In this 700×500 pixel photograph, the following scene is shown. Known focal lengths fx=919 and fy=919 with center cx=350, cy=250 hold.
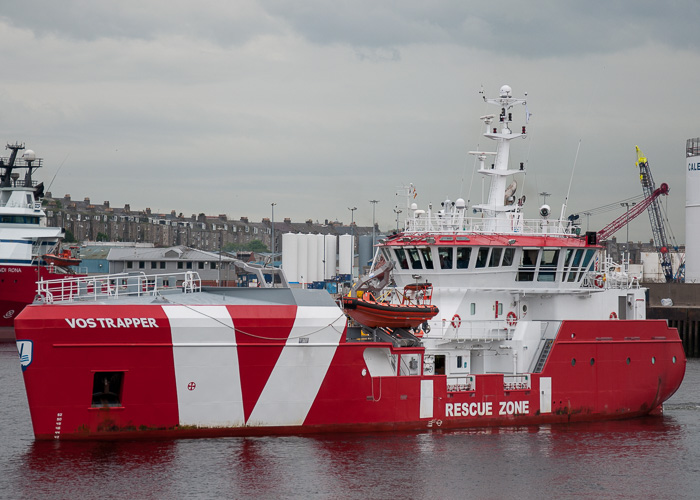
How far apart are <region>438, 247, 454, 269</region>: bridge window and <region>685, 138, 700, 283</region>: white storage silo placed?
122 feet

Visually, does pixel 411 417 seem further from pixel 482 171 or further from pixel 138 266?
pixel 138 266

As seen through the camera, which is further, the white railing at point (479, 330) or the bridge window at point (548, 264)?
the bridge window at point (548, 264)

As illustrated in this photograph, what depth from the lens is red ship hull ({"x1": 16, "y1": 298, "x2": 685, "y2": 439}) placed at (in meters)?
19.2

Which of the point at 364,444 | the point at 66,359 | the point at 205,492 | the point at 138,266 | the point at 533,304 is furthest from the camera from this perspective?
the point at 138,266

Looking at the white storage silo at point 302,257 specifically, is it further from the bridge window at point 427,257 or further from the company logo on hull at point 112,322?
the company logo on hull at point 112,322

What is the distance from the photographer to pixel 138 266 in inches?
2781

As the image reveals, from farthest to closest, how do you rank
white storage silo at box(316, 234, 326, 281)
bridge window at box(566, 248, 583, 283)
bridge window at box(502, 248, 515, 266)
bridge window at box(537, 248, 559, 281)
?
white storage silo at box(316, 234, 326, 281), bridge window at box(566, 248, 583, 283), bridge window at box(537, 248, 559, 281), bridge window at box(502, 248, 515, 266)

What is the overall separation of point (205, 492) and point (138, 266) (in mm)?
55162

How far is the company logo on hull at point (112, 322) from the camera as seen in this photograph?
62.8 ft

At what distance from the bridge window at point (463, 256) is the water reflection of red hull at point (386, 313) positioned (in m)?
2.29

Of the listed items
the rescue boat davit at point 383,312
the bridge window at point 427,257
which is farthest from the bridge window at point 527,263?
the rescue boat davit at point 383,312

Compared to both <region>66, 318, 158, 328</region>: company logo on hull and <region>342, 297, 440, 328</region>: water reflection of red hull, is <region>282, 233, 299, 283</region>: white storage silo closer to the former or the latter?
<region>342, 297, 440, 328</region>: water reflection of red hull

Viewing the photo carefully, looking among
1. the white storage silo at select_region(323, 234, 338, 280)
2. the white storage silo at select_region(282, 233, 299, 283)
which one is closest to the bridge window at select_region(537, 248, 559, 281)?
the white storage silo at select_region(282, 233, 299, 283)

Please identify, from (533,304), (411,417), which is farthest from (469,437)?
(533,304)
